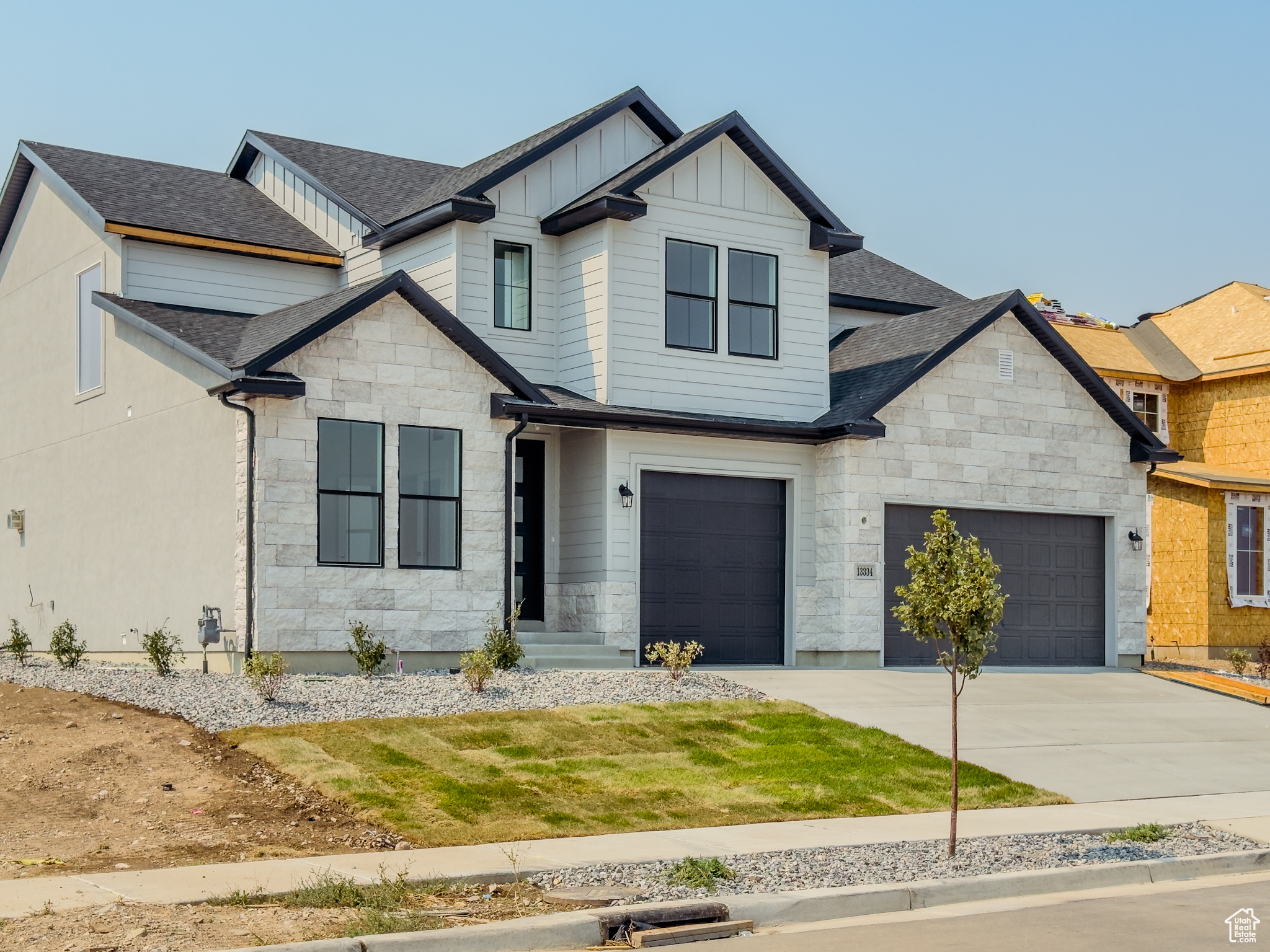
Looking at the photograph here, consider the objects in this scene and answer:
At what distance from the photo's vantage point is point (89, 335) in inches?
912

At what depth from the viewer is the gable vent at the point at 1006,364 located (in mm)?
22750

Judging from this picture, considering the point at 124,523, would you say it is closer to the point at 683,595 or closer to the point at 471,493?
the point at 471,493

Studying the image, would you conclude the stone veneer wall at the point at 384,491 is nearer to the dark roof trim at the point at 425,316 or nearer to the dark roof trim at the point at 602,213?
the dark roof trim at the point at 425,316

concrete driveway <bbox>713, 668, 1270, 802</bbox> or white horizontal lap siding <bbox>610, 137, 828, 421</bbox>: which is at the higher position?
white horizontal lap siding <bbox>610, 137, 828, 421</bbox>

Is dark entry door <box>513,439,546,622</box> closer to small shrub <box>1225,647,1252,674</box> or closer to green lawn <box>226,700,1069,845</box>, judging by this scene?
green lawn <box>226,700,1069,845</box>

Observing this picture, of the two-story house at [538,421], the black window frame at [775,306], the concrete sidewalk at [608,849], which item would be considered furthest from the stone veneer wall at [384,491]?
the concrete sidewalk at [608,849]

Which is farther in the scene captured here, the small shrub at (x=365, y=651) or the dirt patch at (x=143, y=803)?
the small shrub at (x=365, y=651)

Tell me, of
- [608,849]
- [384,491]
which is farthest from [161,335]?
[608,849]

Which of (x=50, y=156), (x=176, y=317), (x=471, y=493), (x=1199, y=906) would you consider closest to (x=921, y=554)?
(x=1199, y=906)

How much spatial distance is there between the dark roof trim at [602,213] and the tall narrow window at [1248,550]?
14165 millimetres

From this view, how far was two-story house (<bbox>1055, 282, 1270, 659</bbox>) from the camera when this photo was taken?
27109mm

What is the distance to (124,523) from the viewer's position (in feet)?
68.4

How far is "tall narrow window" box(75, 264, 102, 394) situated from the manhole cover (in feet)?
50.8

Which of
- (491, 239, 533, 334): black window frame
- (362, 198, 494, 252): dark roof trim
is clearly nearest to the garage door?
(491, 239, 533, 334): black window frame
